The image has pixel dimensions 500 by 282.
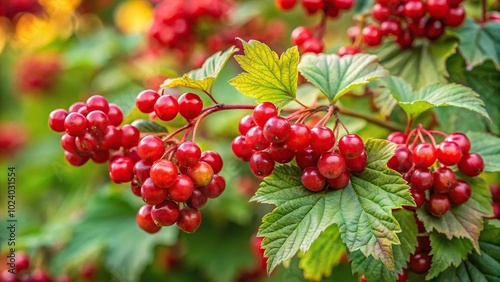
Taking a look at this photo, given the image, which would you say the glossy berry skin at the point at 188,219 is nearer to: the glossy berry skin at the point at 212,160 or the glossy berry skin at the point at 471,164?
the glossy berry skin at the point at 212,160

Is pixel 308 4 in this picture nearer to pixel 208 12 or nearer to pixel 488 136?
pixel 488 136

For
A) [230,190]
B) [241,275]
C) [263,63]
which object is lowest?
[241,275]

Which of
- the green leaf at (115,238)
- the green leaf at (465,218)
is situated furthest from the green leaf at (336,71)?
the green leaf at (115,238)

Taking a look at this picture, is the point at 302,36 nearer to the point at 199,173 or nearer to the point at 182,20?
the point at 199,173

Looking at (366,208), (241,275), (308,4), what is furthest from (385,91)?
(241,275)

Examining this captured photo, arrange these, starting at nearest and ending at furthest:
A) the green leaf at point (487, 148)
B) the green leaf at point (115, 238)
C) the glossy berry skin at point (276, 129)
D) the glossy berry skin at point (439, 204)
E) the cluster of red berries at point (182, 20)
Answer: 1. the glossy berry skin at point (276, 129)
2. the glossy berry skin at point (439, 204)
3. the green leaf at point (487, 148)
4. the green leaf at point (115, 238)
5. the cluster of red berries at point (182, 20)

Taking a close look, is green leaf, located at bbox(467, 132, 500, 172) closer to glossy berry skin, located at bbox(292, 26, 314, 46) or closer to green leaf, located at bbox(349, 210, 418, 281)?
green leaf, located at bbox(349, 210, 418, 281)
